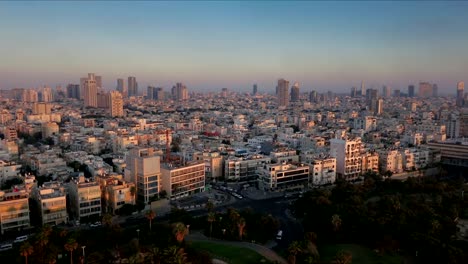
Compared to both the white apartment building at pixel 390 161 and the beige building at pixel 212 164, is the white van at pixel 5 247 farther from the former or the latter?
the white apartment building at pixel 390 161

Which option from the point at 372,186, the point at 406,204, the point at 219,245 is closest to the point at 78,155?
the point at 219,245

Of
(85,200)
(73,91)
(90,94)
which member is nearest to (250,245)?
(85,200)

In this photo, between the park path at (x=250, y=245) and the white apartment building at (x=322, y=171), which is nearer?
the park path at (x=250, y=245)

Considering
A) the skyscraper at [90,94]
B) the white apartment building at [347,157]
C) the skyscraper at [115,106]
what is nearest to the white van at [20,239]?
the white apartment building at [347,157]

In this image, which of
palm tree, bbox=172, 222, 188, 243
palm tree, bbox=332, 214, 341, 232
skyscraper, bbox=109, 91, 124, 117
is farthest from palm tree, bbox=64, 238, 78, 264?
skyscraper, bbox=109, 91, 124, 117

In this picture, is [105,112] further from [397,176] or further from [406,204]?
[406,204]

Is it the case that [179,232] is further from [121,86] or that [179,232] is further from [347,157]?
[121,86]
